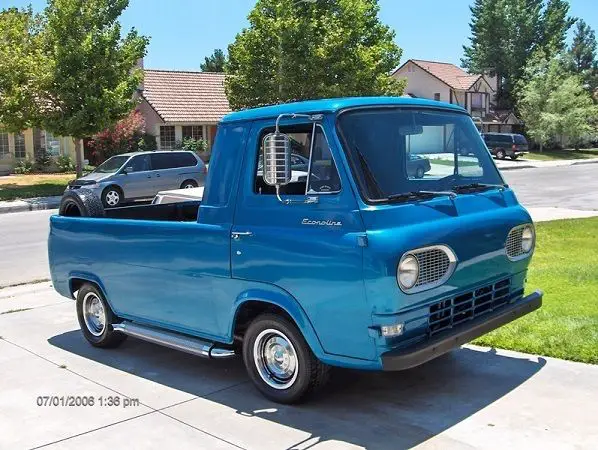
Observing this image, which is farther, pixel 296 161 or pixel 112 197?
pixel 112 197

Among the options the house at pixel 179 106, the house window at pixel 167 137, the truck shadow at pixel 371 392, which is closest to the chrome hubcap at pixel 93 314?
the truck shadow at pixel 371 392

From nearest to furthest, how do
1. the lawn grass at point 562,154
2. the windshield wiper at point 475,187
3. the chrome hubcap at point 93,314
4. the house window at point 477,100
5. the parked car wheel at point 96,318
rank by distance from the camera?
the windshield wiper at point 475,187
the parked car wheel at point 96,318
the chrome hubcap at point 93,314
the lawn grass at point 562,154
the house window at point 477,100

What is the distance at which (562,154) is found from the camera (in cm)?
5784

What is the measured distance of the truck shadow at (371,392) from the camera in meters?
4.67

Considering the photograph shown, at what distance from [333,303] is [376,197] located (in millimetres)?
758

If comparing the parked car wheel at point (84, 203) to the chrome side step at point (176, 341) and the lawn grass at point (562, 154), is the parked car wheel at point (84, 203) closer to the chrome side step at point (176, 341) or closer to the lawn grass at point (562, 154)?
the chrome side step at point (176, 341)

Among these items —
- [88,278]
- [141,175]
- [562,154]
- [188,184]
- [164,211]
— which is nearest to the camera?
[88,278]

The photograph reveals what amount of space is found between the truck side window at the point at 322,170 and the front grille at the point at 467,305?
1083 mm

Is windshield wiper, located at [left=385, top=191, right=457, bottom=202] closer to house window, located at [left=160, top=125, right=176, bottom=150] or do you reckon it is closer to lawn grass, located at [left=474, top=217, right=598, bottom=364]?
lawn grass, located at [left=474, top=217, right=598, bottom=364]

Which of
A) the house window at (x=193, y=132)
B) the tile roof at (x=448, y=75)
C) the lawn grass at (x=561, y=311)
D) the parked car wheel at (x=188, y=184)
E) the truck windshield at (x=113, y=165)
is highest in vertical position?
the tile roof at (x=448, y=75)

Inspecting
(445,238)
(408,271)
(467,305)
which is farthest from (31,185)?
(408,271)

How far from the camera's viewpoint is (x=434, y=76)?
65.4 m

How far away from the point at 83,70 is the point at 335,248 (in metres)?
23.8

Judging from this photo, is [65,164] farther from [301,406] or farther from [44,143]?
[301,406]
